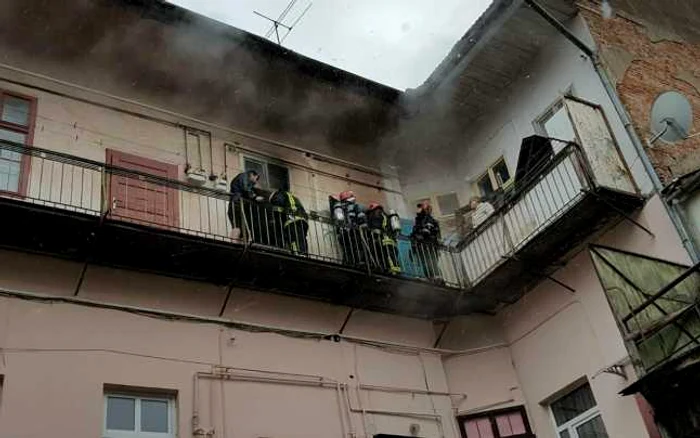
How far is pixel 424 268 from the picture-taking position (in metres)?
12.6

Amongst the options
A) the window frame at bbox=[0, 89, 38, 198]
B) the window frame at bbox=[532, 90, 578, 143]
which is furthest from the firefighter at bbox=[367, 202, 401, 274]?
the window frame at bbox=[0, 89, 38, 198]

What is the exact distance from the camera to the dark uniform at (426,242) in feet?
41.7

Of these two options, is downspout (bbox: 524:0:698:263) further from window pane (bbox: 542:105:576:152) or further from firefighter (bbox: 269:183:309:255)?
firefighter (bbox: 269:183:309:255)

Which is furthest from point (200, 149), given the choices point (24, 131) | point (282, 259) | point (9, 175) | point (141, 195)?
point (9, 175)

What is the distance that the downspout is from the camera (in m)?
10.5

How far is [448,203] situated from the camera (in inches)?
577

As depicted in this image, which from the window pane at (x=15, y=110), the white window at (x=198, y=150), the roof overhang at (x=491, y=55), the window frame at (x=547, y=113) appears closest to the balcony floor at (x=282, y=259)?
the window frame at (x=547, y=113)

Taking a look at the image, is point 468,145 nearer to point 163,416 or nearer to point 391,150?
point 391,150

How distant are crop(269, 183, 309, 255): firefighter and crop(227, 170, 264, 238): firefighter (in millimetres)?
311

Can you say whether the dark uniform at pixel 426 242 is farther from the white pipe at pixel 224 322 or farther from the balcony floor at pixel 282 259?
the white pipe at pixel 224 322

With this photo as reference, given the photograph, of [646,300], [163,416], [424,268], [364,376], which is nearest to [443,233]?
[424,268]

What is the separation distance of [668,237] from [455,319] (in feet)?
12.3

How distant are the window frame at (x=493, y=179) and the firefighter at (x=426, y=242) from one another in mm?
1271

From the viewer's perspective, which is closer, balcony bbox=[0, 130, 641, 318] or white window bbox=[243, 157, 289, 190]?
balcony bbox=[0, 130, 641, 318]
